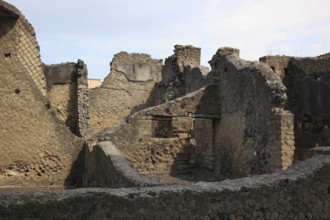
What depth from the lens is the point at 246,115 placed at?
29.0ft

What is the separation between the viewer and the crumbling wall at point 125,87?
20281mm

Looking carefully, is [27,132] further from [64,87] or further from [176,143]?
[64,87]

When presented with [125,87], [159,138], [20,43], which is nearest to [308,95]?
[159,138]

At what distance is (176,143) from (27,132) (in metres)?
3.67

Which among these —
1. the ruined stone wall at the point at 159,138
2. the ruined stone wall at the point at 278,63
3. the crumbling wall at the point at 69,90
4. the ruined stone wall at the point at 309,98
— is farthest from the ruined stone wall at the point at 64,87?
the ruined stone wall at the point at 309,98

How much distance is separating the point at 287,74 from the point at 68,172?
315 inches

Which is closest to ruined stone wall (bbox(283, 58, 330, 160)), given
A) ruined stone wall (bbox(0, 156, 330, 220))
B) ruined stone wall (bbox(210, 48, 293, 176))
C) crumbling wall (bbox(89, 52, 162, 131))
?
ruined stone wall (bbox(210, 48, 293, 176))

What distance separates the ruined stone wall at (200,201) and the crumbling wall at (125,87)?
51.5ft

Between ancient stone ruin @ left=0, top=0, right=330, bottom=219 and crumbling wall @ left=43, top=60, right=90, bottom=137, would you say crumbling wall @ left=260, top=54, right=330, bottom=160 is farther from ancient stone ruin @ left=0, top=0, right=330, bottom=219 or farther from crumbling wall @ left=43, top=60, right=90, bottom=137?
crumbling wall @ left=43, top=60, right=90, bottom=137

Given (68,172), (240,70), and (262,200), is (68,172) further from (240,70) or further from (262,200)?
(262,200)

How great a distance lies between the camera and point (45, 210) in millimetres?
3439

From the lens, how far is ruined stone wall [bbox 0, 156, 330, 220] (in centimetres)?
347

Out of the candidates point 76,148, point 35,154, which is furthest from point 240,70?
point 35,154

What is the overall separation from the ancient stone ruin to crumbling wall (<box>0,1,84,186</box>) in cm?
2
